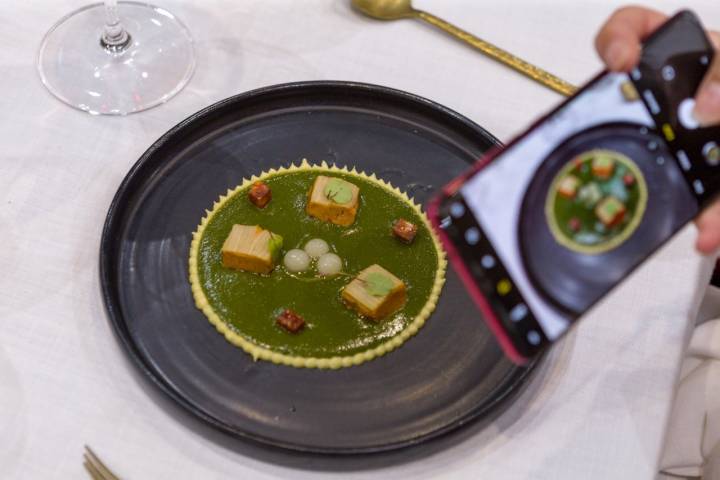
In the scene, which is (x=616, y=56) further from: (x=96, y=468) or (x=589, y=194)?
(x=96, y=468)

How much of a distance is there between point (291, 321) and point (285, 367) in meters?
0.06

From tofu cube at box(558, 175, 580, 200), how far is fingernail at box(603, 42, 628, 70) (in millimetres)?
124

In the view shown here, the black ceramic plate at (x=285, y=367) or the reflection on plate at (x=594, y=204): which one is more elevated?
the reflection on plate at (x=594, y=204)

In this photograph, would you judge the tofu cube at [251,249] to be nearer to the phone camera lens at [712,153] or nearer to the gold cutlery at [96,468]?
the gold cutlery at [96,468]

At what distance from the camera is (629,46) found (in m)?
0.93

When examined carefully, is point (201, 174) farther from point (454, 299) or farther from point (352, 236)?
point (454, 299)

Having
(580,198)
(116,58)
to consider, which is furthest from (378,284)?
(116,58)

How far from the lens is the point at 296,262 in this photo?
1.21 metres

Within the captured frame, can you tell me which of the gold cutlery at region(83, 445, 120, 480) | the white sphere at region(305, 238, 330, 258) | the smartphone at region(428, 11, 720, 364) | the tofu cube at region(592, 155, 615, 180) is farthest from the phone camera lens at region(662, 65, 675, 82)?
the gold cutlery at region(83, 445, 120, 480)

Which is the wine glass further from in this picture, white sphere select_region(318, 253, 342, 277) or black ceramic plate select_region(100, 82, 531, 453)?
white sphere select_region(318, 253, 342, 277)

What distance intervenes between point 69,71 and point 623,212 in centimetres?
97

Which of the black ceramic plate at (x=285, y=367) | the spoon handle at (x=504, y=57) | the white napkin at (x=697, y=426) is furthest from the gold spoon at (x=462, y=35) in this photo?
the white napkin at (x=697, y=426)

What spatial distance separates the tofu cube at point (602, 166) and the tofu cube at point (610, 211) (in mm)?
25

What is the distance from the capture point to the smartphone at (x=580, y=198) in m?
0.92
